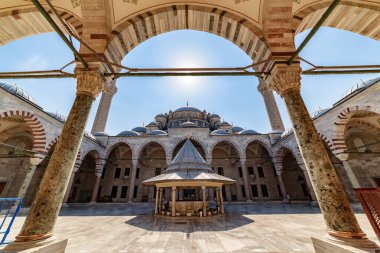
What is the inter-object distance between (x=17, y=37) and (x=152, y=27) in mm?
4004

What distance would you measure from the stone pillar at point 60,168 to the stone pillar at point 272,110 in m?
21.1

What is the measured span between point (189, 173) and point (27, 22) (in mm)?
8327

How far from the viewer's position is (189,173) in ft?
29.1

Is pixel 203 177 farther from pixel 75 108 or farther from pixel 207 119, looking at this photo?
pixel 207 119

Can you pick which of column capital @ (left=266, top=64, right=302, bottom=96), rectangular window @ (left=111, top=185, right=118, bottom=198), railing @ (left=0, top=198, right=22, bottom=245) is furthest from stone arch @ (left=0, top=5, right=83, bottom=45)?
rectangular window @ (left=111, top=185, right=118, bottom=198)

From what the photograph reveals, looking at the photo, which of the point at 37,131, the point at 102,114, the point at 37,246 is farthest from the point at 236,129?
the point at 37,246

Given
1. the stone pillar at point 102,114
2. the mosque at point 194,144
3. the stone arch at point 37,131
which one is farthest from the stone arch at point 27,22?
the stone pillar at point 102,114

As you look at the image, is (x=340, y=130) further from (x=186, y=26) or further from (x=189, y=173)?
(x=186, y=26)

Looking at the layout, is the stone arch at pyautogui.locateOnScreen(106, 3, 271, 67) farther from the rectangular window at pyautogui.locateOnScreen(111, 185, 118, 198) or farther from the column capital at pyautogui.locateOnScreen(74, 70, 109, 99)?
the rectangular window at pyautogui.locateOnScreen(111, 185, 118, 198)

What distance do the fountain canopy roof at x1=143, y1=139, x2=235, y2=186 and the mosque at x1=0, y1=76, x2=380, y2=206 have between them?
6457mm

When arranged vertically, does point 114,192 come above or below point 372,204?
above

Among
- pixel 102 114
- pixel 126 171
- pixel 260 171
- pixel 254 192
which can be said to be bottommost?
pixel 254 192

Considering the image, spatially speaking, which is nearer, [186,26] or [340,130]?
[186,26]

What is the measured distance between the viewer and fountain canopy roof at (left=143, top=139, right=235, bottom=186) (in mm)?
8086
